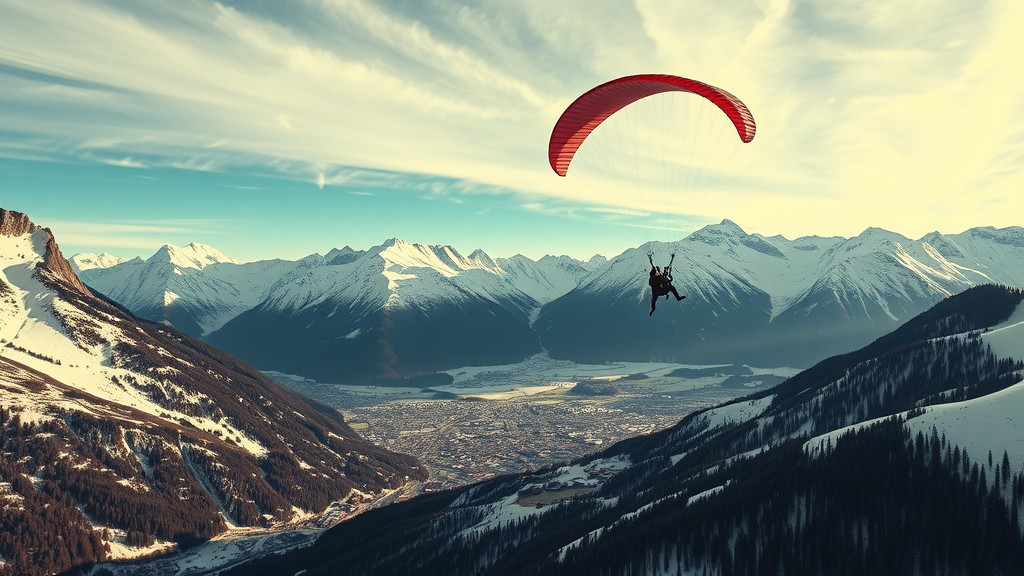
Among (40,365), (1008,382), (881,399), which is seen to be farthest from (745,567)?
(40,365)

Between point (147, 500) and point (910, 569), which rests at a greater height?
point (910, 569)

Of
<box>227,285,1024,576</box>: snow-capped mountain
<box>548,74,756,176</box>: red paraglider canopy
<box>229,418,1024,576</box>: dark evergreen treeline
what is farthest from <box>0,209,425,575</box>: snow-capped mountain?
<box>548,74,756,176</box>: red paraglider canopy

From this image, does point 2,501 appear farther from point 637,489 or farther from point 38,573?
point 637,489

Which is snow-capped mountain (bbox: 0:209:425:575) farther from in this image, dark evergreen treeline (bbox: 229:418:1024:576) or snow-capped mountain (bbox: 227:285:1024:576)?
dark evergreen treeline (bbox: 229:418:1024:576)

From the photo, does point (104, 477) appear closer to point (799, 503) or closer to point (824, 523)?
point (799, 503)

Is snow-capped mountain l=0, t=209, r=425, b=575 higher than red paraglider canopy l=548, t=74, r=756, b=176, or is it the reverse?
red paraglider canopy l=548, t=74, r=756, b=176

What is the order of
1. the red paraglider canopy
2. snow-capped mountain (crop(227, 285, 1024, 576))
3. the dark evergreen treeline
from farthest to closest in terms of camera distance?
1. snow-capped mountain (crop(227, 285, 1024, 576))
2. the dark evergreen treeline
3. the red paraglider canopy
